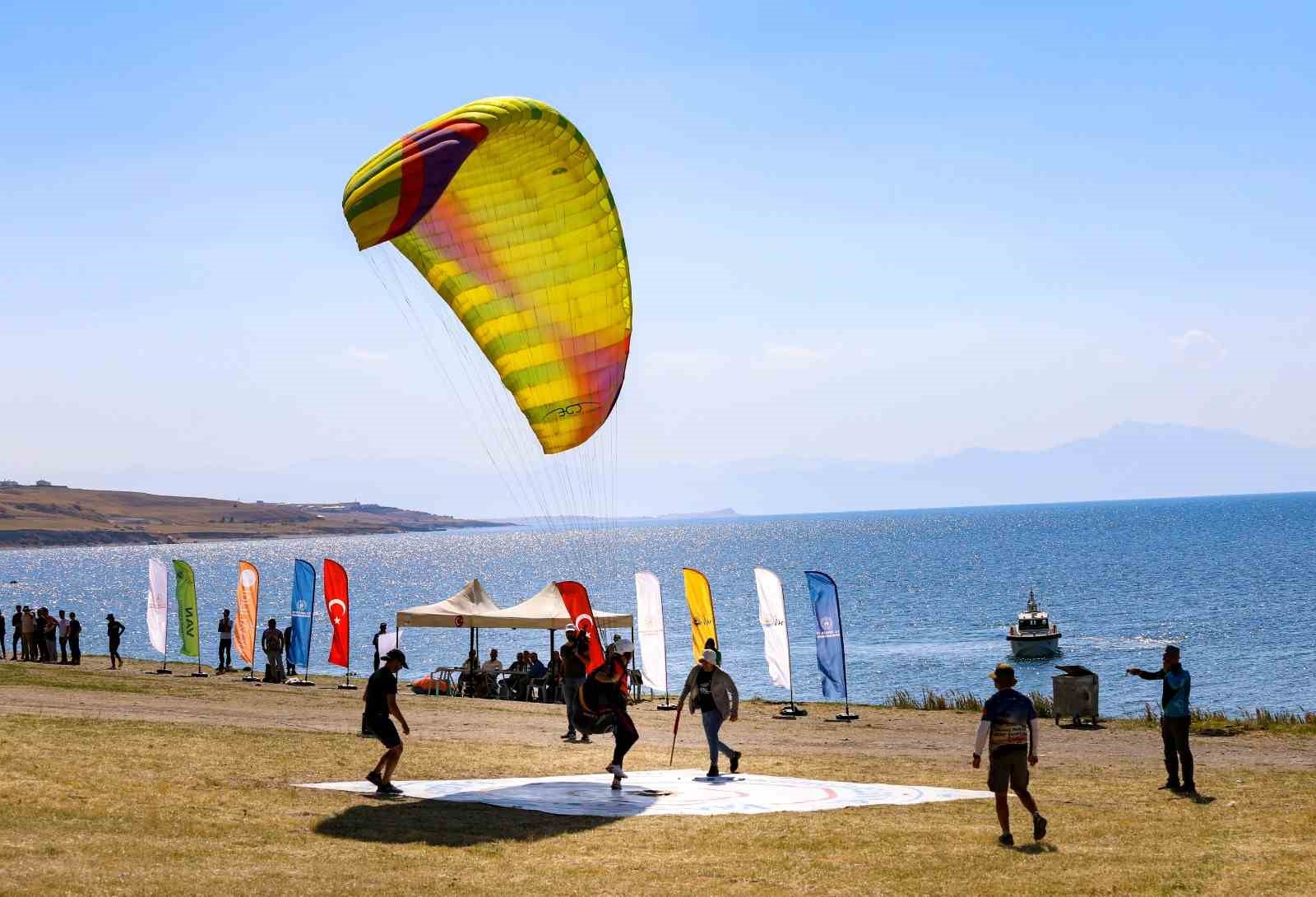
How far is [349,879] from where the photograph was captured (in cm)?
1024

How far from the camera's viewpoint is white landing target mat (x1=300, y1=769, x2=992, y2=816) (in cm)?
1419

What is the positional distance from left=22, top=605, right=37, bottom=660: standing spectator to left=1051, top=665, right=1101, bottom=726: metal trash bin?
→ 26.5 metres

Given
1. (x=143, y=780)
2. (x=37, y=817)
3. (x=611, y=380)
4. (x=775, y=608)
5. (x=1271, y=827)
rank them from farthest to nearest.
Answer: (x=775, y=608) → (x=611, y=380) → (x=143, y=780) → (x=1271, y=827) → (x=37, y=817)

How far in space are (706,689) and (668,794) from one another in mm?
1531

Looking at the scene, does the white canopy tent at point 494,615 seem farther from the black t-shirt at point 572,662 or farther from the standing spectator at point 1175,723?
the standing spectator at point 1175,723

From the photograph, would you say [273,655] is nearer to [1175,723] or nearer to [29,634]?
[29,634]

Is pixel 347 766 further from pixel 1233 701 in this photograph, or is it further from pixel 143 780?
pixel 1233 701

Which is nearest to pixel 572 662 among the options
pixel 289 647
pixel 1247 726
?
pixel 1247 726

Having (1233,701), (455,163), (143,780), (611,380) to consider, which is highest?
(455,163)

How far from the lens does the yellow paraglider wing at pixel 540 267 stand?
1705 centimetres

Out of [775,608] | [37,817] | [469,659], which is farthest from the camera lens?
[469,659]

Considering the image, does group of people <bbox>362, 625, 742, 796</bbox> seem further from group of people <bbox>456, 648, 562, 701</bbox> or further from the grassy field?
group of people <bbox>456, 648, 562, 701</bbox>

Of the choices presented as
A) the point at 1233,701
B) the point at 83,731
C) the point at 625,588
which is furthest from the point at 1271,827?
the point at 625,588

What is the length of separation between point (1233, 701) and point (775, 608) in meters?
23.1
